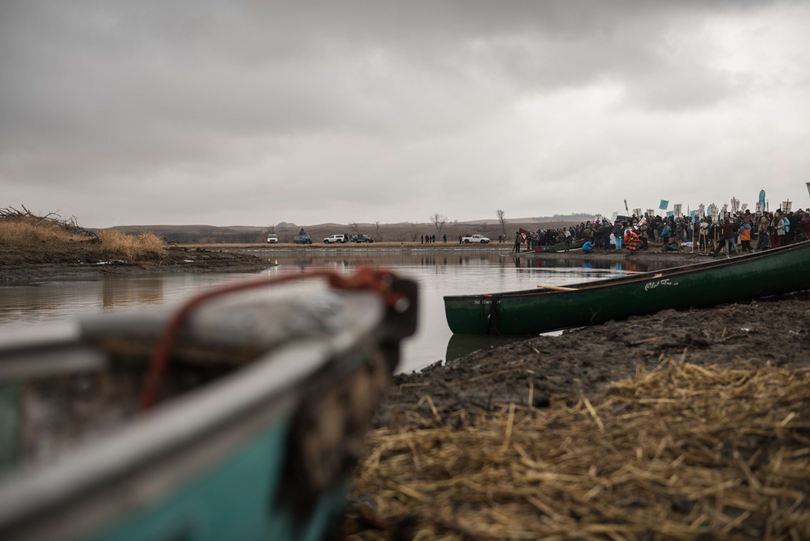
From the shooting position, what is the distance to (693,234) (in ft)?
122

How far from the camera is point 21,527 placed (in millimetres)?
868

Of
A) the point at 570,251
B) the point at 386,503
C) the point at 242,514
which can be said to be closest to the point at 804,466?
the point at 386,503

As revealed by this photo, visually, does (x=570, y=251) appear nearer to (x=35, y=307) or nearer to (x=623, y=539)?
(x=35, y=307)

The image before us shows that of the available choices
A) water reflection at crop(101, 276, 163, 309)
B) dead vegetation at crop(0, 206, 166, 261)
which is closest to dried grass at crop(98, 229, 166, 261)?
dead vegetation at crop(0, 206, 166, 261)

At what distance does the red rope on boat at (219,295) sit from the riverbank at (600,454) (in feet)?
3.87

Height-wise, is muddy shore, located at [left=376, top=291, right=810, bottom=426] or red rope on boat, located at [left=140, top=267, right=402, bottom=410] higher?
red rope on boat, located at [left=140, top=267, right=402, bottom=410]

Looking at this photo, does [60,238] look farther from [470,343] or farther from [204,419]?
[204,419]

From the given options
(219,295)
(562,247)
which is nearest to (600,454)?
(219,295)

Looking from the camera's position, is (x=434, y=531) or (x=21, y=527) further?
(x=434, y=531)

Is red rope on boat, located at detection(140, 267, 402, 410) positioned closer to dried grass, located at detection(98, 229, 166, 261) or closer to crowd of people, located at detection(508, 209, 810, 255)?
dried grass, located at detection(98, 229, 166, 261)

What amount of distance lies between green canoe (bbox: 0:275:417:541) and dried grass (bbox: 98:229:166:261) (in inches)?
1066

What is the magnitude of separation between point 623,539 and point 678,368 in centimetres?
312

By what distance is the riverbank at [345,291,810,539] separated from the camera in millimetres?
2670

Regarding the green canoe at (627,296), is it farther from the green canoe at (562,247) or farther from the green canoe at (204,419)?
the green canoe at (562,247)
